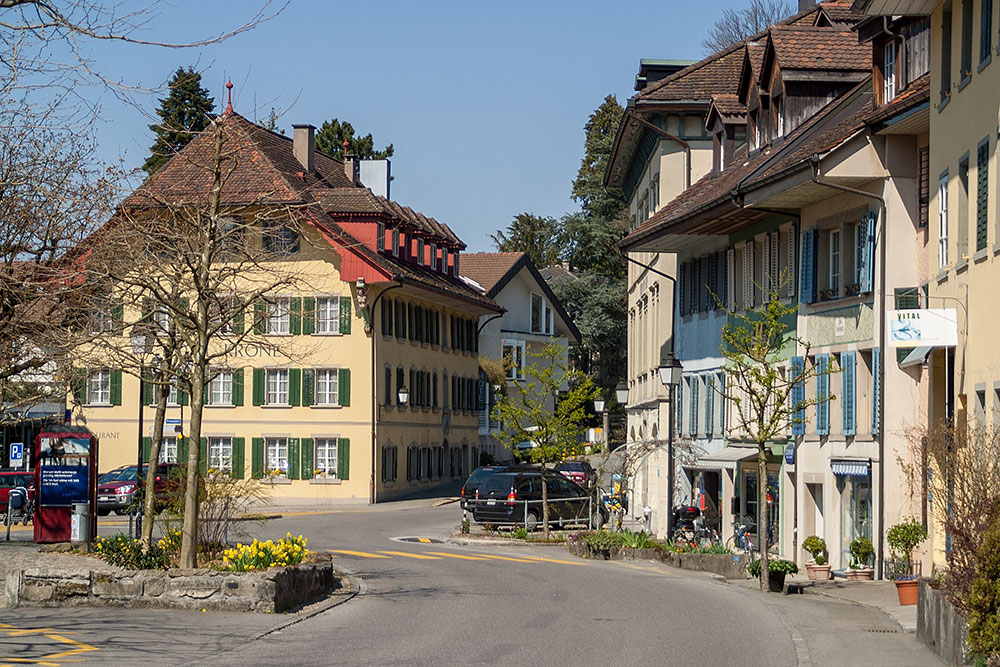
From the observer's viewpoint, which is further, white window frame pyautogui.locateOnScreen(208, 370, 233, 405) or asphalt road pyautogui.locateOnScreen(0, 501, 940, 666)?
white window frame pyautogui.locateOnScreen(208, 370, 233, 405)

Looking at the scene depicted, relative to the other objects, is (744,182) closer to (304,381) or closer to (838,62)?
(838,62)

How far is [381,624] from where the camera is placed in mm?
17938

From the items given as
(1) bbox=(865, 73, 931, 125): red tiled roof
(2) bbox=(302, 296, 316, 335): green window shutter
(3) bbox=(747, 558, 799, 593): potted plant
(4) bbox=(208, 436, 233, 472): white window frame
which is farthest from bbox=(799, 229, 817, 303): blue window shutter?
(4) bbox=(208, 436, 233, 472): white window frame

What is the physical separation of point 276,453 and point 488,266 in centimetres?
2853

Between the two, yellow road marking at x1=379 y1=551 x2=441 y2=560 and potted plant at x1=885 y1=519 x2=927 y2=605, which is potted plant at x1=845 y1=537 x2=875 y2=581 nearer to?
potted plant at x1=885 y1=519 x2=927 y2=605

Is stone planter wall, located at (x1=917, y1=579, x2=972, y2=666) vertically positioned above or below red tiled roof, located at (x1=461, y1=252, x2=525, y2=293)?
below

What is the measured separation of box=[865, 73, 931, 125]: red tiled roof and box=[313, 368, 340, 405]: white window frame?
→ 100ft

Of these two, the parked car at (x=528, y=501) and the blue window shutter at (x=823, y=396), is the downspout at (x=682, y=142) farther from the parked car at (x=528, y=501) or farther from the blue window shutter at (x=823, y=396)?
the blue window shutter at (x=823, y=396)

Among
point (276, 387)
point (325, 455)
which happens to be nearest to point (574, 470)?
point (325, 455)

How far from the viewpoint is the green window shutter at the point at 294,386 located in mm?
53094

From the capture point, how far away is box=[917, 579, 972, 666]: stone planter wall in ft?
44.5

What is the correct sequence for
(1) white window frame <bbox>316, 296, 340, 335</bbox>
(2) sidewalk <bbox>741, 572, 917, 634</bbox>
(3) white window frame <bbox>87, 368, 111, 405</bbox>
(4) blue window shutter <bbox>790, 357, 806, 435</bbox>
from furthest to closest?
(3) white window frame <bbox>87, 368, 111, 405</bbox> < (1) white window frame <bbox>316, 296, 340, 335</bbox> < (4) blue window shutter <bbox>790, 357, 806, 435</bbox> < (2) sidewalk <bbox>741, 572, 917, 634</bbox>

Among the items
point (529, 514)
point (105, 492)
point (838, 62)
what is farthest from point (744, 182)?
point (105, 492)

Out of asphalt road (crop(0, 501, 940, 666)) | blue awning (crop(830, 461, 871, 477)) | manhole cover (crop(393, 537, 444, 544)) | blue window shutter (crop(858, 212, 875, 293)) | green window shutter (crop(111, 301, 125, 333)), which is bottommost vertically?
manhole cover (crop(393, 537, 444, 544))
